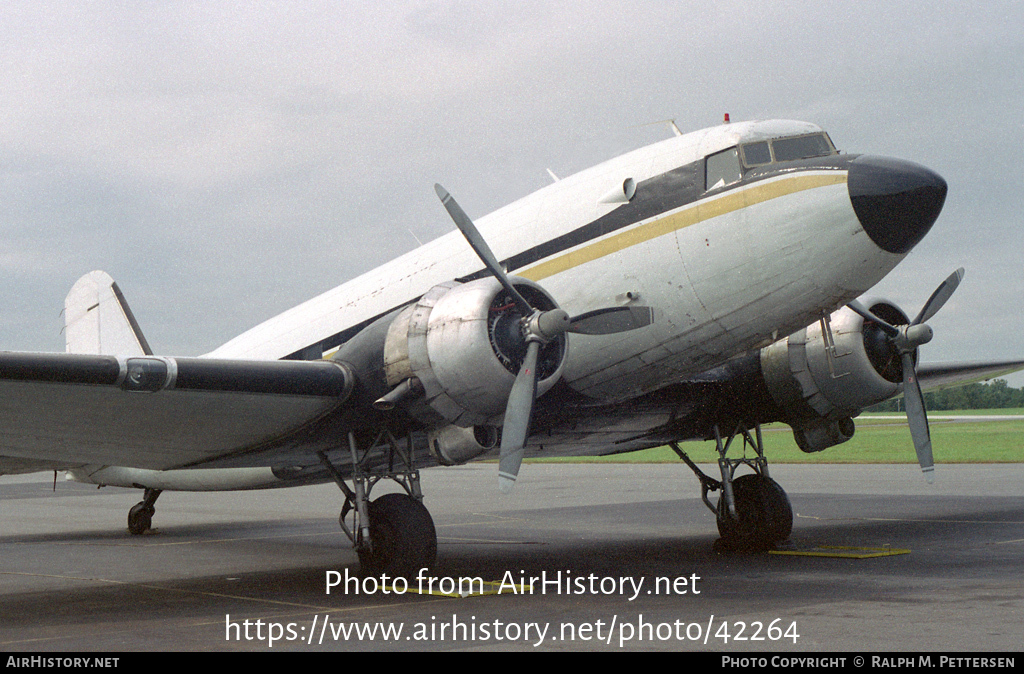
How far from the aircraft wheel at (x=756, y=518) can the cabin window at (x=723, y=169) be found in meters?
5.27

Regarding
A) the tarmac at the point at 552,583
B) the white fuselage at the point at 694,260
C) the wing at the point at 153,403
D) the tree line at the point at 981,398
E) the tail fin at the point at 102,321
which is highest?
the tree line at the point at 981,398

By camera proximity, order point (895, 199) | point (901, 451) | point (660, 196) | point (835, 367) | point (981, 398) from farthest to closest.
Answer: point (981, 398), point (901, 451), point (835, 367), point (660, 196), point (895, 199)

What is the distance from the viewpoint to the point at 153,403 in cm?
1052

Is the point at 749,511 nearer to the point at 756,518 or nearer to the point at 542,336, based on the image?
the point at 756,518

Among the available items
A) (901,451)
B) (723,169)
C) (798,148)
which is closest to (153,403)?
(723,169)

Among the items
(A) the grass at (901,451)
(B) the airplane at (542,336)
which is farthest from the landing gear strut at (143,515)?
(A) the grass at (901,451)

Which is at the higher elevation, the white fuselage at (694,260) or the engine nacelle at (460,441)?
the white fuselage at (694,260)

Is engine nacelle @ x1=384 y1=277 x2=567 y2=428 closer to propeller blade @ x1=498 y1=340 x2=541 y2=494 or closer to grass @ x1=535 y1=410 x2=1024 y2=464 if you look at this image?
propeller blade @ x1=498 y1=340 x2=541 y2=494

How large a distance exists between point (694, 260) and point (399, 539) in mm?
4573

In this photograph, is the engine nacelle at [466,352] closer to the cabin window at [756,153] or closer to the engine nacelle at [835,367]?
the cabin window at [756,153]

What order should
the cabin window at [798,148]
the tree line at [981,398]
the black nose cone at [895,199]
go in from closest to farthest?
the black nose cone at [895,199] → the cabin window at [798,148] → the tree line at [981,398]

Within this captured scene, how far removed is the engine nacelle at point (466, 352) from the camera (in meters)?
10.4

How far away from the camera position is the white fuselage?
1037 cm

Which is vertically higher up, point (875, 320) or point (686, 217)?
point (686, 217)
